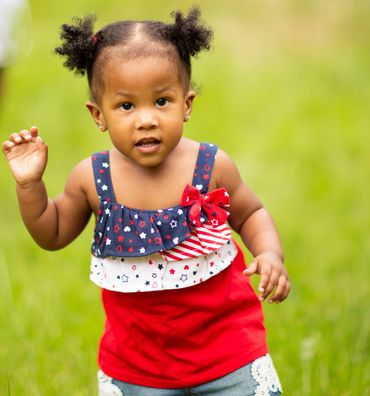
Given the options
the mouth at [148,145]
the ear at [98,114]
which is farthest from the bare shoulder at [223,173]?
the ear at [98,114]

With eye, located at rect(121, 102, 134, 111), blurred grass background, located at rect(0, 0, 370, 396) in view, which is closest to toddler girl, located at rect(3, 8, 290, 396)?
eye, located at rect(121, 102, 134, 111)

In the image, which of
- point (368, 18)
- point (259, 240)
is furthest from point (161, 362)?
point (368, 18)

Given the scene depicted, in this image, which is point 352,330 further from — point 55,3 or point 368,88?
point 55,3

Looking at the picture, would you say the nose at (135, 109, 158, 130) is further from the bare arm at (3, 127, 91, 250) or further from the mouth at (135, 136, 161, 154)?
the bare arm at (3, 127, 91, 250)

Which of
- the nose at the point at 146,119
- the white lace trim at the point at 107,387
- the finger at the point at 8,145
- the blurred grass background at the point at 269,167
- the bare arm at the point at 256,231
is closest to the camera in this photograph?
the nose at the point at 146,119

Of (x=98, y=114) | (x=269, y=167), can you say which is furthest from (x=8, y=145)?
(x=269, y=167)

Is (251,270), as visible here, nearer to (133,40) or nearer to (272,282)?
(272,282)

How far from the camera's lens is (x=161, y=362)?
2646 millimetres

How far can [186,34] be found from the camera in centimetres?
245

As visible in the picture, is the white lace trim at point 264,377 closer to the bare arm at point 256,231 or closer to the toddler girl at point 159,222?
the toddler girl at point 159,222

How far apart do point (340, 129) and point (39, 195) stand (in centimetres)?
444

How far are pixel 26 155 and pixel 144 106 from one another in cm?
44

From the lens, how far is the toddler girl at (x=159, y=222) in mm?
2404

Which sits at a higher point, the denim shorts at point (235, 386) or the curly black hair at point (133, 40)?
the curly black hair at point (133, 40)
